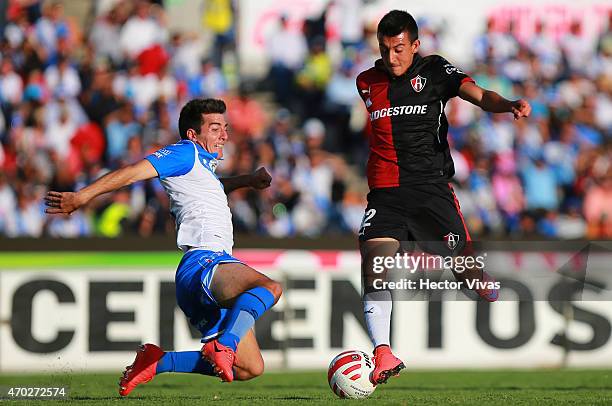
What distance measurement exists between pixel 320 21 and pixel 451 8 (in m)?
2.54

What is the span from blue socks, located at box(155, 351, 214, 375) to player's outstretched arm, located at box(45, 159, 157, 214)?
140cm

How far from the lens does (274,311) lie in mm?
15211

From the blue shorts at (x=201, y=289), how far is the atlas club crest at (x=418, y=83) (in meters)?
2.02

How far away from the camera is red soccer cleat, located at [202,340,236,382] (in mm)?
8250

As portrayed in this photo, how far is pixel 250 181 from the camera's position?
10211 millimetres

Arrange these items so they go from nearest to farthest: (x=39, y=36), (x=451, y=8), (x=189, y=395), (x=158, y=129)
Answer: (x=189, y=395)
(x=158, y=129)
(x=39, y=36)
(x=451, y=8)

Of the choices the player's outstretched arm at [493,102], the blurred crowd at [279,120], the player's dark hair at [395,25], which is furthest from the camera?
the blurred crowd at [279,120]

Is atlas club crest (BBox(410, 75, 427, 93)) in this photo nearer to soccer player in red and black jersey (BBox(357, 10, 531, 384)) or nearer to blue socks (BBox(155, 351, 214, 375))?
soccer player in red and black jersey (BBox(357, 10, 531, 384))

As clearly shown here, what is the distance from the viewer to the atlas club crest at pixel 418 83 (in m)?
9.83

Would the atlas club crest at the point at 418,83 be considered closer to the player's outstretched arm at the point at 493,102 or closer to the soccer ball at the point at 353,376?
the player's outstretched arm at the point at 493,102

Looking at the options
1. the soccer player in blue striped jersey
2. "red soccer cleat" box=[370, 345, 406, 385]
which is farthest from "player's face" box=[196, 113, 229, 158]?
"red soccer cleat" box=[370, 345, 406, 385]

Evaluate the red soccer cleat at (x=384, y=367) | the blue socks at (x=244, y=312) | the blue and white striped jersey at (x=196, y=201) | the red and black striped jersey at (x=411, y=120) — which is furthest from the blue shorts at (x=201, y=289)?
the red and black striped jersey at (x=411, y=120)

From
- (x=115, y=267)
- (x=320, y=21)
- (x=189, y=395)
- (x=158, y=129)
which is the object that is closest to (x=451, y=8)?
(x=320, y=21)

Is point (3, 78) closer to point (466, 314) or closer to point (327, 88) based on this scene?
point (327, 88)
